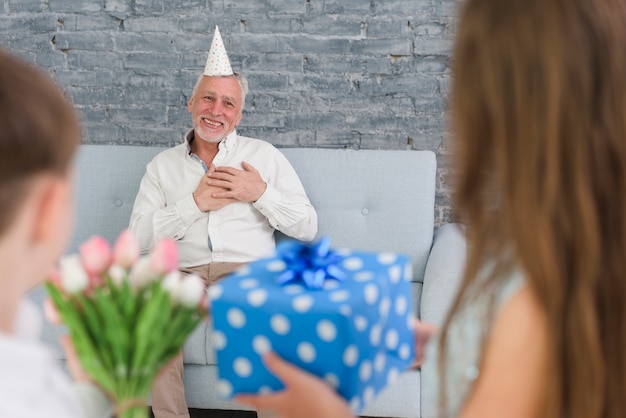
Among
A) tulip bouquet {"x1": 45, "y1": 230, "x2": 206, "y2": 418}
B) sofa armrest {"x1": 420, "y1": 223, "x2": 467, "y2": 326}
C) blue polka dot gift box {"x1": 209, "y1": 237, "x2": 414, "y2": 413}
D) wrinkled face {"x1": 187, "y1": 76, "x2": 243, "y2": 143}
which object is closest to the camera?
tulip bouquet {"x1": 45, "y1": 230, "x2": 206, "y2": 418}

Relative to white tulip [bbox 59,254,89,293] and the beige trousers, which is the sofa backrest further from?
white tulip [bbox 59,254,89,293]

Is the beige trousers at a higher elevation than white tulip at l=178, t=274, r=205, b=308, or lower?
lower

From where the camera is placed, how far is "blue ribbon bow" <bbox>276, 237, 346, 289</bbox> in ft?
3.44

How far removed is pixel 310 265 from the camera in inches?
42.0

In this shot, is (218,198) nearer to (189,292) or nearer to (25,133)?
(189,292)

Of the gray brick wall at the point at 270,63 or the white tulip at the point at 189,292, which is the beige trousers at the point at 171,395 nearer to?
the gray brick wall at the point at 270,63

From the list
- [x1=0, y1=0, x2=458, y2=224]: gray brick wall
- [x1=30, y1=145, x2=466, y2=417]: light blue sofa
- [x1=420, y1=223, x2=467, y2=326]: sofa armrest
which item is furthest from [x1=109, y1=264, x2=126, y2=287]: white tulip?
[x1=0, y1=0, x2=458, y2=224]: gray brick wall

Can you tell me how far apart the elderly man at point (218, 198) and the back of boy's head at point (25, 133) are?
2085 mm

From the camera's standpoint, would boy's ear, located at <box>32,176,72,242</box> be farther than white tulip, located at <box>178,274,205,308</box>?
No

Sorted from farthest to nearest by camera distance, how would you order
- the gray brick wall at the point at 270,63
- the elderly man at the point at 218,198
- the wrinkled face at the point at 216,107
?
1. the gray brick wall at the point at 270,63
2. the wrinkled face at the point at 216,107
3. the elderly man at the point at 218,198

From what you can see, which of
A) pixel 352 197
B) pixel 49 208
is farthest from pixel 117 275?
pixel 352 197

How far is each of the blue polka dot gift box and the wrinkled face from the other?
76.7 inches

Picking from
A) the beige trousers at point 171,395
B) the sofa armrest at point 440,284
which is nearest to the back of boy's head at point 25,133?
the sofa armrest at point 440,284

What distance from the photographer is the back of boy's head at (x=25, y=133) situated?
715 mm
